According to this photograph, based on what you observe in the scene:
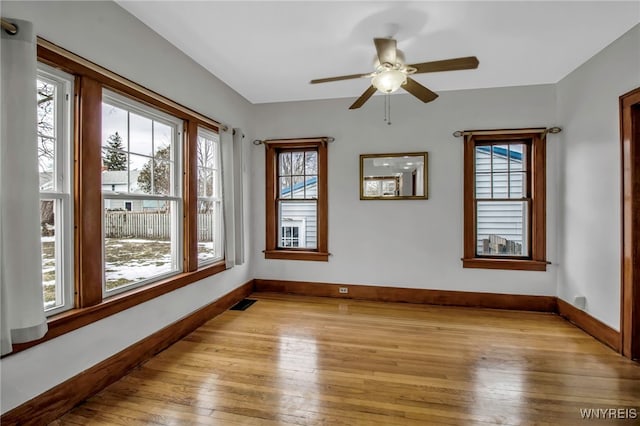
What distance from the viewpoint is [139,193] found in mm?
2631

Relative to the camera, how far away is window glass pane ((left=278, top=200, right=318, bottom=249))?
4.45 metres

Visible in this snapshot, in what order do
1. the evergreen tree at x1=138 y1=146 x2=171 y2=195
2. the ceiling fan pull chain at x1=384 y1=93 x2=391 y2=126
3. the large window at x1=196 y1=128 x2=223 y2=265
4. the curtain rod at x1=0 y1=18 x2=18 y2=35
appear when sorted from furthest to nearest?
the ceiling fan pull chain at x1=384 y1=93 x2=391 y2=126 < the large window at x1=196 y1=128 x2=223 y2=265 < the evergreen tree at x1=138 y1=146 x2=171 y2=195 < the curtain rod at x1=0 y1=18 x2=18 y2=35

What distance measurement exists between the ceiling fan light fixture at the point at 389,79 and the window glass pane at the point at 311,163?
1.98m

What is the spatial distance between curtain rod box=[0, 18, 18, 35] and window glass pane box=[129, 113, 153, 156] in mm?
981

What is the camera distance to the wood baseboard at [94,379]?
172cm

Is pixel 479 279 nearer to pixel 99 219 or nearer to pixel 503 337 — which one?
pixel 503 337

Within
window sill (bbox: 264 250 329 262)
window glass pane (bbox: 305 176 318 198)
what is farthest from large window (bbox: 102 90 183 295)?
window glass pane (bbox: 305 176 318 198)

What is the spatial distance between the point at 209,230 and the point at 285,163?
1.51 metres

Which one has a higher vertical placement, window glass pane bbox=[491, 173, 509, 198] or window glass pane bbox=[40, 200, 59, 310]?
window glass pane bbox=[491, 173, 509, 198]

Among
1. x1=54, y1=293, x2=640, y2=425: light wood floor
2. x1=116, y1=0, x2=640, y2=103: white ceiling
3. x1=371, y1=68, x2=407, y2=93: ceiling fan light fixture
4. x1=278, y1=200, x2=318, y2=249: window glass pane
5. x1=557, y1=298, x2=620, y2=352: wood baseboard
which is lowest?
x1=54, y1=293, x2=640, y2=425: light wood floor

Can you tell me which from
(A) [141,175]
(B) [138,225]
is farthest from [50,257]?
(A) [141,175]

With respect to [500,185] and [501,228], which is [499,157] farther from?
[501,228]

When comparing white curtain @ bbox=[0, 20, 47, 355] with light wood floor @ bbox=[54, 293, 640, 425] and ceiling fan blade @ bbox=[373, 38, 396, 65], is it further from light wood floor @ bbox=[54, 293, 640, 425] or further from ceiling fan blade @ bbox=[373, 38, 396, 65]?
ceiling fan blade @ bbox=[373, 38, 396, 65]

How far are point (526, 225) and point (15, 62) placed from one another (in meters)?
4.85
